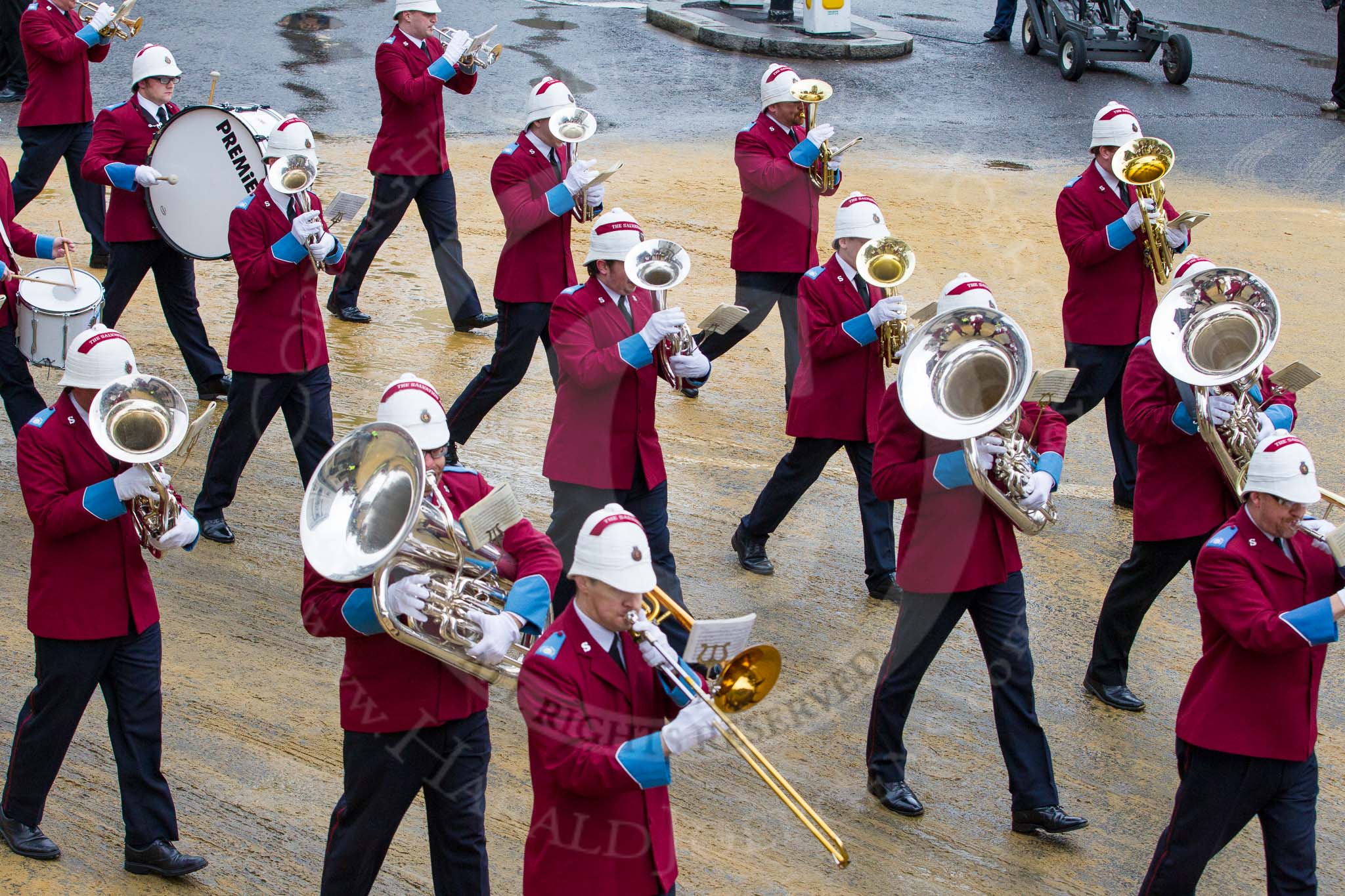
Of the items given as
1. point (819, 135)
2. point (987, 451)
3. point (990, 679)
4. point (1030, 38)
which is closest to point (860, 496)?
point (990, 679)

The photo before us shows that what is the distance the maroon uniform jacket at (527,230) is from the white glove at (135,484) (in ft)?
10.6

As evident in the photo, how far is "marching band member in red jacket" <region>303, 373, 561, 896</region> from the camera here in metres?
4.31

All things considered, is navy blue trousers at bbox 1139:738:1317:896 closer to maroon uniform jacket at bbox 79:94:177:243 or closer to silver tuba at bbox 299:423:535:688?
silver tuba at bbox 299:423:535:688

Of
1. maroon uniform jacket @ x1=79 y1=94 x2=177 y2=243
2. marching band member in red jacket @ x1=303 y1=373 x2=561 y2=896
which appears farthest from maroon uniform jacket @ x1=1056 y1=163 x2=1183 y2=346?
maroon uniform jacket @ x1=79 y1=94 x2=177 y2=243

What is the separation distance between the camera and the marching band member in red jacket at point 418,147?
908cm

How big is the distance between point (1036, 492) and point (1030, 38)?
12.4m

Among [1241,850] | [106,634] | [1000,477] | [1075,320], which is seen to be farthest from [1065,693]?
[106,634]

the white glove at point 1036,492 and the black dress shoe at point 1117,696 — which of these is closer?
the white glove at point 1036,492

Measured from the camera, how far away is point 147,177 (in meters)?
7.76

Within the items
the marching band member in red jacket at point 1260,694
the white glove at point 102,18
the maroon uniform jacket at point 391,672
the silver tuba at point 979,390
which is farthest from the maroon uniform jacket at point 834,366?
the white glove at point 102,18

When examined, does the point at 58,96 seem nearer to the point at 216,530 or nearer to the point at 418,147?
the point at 418,147

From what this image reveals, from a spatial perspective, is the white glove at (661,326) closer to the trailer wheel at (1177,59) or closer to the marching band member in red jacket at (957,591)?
the marching band member in red jacket at (957,591)

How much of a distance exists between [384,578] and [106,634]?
4.27ft

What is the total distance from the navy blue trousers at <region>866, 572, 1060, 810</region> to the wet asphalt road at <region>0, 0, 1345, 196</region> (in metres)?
8.30
